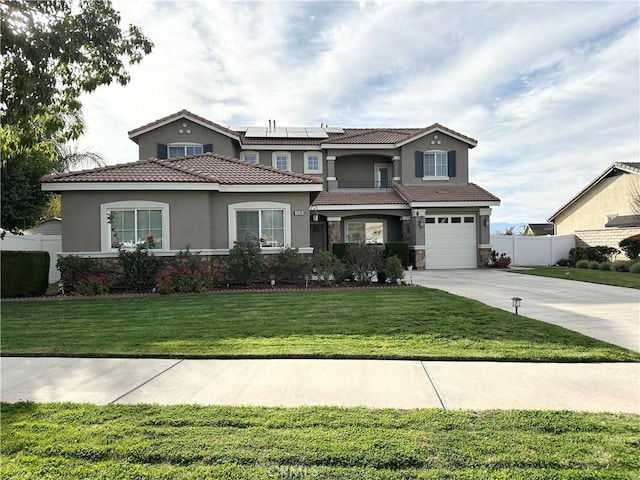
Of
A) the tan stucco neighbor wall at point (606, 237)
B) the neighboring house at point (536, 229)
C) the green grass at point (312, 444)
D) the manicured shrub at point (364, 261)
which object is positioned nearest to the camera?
the green grass at point (312, 444)

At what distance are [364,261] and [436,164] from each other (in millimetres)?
13959

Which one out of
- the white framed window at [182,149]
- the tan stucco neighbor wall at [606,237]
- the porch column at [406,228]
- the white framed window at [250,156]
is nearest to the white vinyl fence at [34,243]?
the white framed window at [182,149]

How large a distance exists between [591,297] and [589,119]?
11.4 metres

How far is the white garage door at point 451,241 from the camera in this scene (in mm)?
22438

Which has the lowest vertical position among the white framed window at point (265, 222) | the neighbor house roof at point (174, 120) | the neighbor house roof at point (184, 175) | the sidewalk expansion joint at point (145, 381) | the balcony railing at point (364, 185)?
the sidewalk expansion joint at point (145, 381)

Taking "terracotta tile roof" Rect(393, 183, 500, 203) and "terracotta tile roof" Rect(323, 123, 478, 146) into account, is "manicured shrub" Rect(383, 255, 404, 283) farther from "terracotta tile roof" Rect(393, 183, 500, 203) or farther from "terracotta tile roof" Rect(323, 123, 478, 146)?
"terracotta tile roof" Rect(323, 123, 478, 146)

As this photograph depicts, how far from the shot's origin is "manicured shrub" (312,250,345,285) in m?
13.5

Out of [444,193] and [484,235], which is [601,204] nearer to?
[484,235]

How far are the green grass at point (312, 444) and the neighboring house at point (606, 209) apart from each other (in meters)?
26.4

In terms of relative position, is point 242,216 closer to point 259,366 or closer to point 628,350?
point 259,366

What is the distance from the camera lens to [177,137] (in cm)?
2317

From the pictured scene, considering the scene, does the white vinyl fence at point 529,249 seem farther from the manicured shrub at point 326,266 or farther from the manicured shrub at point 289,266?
the manicured shrub at point 289,266

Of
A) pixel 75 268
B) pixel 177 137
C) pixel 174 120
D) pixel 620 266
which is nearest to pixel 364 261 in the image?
pixel 75 268

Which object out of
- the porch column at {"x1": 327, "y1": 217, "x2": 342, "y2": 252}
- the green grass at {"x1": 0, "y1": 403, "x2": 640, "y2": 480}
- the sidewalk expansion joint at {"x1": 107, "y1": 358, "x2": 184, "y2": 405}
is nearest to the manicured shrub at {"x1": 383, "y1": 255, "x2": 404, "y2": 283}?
the porch column at {"x1": 327, "y1": 217, "x2": 342, "y2": 252}
